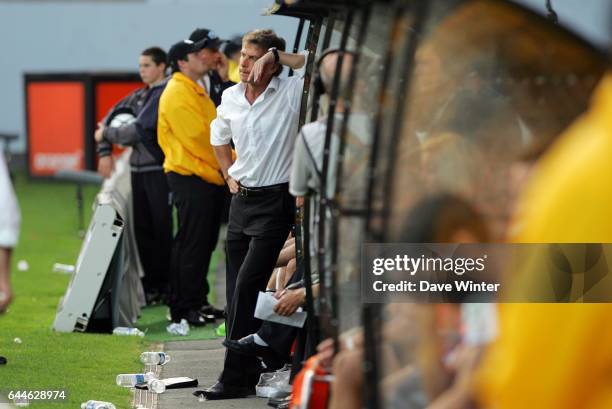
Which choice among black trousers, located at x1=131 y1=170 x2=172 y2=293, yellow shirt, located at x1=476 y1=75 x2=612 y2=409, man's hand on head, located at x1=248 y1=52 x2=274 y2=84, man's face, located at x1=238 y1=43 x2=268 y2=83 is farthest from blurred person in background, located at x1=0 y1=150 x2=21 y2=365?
black trousers, located at x1=131 y1=170 x2=172 y2=293

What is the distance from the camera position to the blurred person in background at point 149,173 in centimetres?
1068

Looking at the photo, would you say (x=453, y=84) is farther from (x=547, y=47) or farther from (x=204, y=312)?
(x=204, y=312)

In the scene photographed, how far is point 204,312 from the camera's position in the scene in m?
10.1

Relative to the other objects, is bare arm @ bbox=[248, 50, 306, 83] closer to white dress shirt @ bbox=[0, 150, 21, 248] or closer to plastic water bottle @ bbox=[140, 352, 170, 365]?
plastic water bottle @ bbox=[140, 352, 170, 365]

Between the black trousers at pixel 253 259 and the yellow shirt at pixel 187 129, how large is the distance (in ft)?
7.12

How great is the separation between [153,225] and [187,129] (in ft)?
5.77

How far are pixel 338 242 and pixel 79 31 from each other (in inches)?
933

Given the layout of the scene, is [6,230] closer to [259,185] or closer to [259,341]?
[259,341]

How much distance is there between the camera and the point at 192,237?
9.70 meters

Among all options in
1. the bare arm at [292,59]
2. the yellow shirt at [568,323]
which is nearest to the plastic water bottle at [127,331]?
the bare arm at [292,59]

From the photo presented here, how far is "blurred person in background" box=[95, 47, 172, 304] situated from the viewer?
10.7 meters

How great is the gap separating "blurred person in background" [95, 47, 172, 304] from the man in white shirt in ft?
10.9

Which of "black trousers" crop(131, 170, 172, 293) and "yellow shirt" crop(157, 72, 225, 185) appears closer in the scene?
"yellow shirt" crop(157, 72, 225, 185)

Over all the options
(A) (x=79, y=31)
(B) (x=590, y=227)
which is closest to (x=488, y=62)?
(B) (x=590, y=227)
